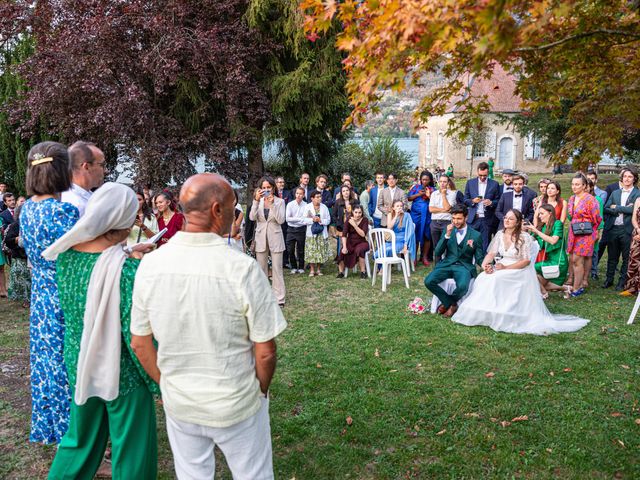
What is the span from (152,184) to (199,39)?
365 cm

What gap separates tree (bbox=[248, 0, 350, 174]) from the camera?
540 inches

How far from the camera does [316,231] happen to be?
10898 millimetres

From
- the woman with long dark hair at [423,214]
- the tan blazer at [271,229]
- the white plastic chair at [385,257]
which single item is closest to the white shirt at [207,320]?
the tan blazer at [271,229]

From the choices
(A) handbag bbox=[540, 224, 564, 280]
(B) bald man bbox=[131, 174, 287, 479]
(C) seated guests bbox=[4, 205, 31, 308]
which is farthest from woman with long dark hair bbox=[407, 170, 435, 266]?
(B) bald man bbox=[131, 174, 287, 479]

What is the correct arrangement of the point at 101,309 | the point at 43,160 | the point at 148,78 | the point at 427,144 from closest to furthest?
the point at 101,309
the point at 43,160
the point at 148,78
the point at 427,144

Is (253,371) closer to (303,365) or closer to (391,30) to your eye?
(391,30)

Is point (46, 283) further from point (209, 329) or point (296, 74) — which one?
point (296, 74)

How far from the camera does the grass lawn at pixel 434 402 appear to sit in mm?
4031

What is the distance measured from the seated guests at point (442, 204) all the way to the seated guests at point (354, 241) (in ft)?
5.06

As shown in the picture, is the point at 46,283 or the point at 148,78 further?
the point at 148,78

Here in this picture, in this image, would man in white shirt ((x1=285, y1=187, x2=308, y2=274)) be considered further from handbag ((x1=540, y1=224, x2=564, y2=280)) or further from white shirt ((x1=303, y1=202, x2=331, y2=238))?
handbag ((x1=540, y1=224, x2=564, y2=280))

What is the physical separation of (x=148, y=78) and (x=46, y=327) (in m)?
10.9

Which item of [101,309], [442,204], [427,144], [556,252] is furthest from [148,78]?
[427,144]

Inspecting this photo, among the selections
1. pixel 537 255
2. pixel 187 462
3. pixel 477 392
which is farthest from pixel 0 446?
pixel 537 255
